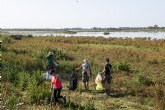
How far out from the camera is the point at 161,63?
25250 mm

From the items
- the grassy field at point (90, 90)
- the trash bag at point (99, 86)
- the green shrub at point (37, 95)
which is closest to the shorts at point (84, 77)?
the grassy field at point (90, 90)

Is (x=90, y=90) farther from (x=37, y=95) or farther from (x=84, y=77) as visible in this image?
(x=37, y=95)

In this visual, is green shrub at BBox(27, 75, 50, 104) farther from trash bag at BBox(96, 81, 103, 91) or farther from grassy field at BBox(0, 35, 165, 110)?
trash bag at BBox(96, 81, 103, 91)

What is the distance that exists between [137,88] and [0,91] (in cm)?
667

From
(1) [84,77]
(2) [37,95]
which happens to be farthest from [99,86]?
(2) [37,95]

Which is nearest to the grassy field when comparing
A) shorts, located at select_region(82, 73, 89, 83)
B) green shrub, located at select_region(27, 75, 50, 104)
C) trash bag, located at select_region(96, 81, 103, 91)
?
green shrub, located at select_region(27, 75, 50, 104)

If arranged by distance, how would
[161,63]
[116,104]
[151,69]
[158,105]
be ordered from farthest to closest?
[161,63] → [151,69] → [116,104] → [158,105]

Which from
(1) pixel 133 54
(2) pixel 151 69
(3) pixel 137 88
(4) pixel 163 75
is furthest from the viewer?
(1) pixel 133 54

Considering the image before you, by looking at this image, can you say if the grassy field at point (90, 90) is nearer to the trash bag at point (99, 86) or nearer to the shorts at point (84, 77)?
the trash bag at point (99, 86)

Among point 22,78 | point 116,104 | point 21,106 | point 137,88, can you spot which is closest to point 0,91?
point 21,106

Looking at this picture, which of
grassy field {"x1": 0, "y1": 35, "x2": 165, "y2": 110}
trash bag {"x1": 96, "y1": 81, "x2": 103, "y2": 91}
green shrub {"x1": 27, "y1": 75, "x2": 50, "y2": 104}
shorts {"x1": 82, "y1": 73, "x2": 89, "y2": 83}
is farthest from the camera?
shorts {"x1": 82, "y1": 73, "x2": 89, "y2": 83}

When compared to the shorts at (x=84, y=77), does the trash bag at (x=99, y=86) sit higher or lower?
lower

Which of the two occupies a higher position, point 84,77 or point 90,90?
point 84,77

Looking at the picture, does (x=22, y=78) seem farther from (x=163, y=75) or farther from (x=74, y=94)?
(x=163, y=75)
